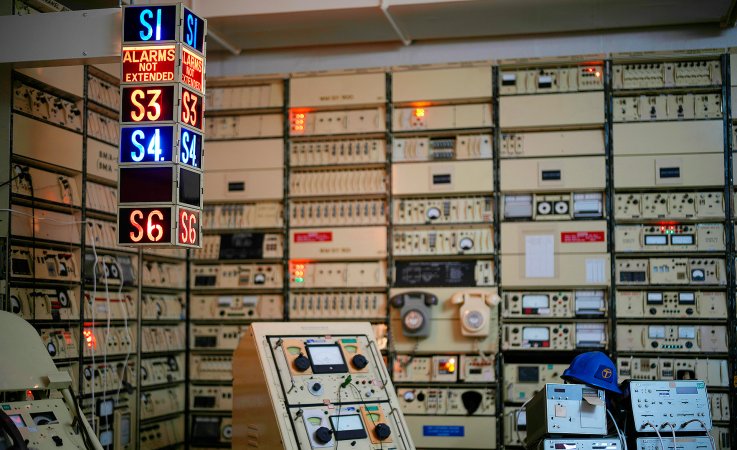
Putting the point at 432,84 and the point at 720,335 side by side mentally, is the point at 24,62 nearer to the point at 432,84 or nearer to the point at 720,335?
the point at 432,84

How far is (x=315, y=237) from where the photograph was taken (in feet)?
28.1

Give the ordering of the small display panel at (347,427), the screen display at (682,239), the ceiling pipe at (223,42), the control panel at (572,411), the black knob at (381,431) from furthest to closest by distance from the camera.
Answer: the ceiling pipe at (223,42), the screen display at (682,239), the control panel at (572,411), the black knob at (381,431), the small display panel at (347,427)

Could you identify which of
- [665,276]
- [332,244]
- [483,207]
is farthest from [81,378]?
[665,276]

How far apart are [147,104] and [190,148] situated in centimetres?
40

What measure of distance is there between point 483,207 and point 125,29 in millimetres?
3648

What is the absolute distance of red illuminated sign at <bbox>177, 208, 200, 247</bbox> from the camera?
19.4ft

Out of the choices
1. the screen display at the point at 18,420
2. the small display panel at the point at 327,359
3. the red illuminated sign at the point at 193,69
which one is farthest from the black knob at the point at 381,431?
A: the red illuminated sign at the point at 193,69

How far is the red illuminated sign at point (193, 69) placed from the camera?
19.6 ft

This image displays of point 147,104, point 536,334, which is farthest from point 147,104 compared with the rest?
point 536,334

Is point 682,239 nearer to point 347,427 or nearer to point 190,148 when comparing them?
point 347,427

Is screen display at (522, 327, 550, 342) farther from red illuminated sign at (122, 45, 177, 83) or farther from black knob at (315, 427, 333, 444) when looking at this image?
red illuminated sign at (122, 45, 177, 83)

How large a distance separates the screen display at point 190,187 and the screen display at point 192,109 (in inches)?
12.7

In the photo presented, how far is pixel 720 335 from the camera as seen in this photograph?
25.7 feet

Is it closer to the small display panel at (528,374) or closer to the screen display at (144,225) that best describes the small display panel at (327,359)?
the screen display at (144,225)
